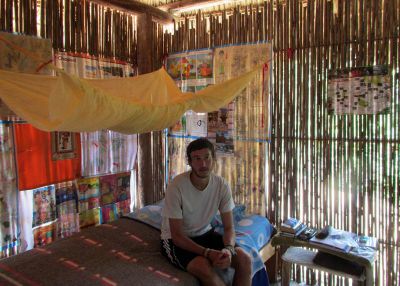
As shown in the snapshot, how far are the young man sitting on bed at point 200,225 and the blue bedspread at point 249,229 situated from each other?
24 cm

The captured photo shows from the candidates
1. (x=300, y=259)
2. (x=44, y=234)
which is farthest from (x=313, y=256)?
(x=44, y=234)

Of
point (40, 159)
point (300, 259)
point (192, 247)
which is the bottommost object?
point (300, 259)

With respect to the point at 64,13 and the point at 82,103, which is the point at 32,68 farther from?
the point at 82,103

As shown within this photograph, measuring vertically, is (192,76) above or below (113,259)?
above

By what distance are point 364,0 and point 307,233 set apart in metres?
1.73

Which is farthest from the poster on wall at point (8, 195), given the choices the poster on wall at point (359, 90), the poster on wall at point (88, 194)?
the poster on wall at point (359, 90)

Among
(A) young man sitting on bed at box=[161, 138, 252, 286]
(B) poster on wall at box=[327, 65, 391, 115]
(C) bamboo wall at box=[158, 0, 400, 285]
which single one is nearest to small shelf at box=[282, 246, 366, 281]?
(C) bamboo wall at box=[158, 0, 400, 285]

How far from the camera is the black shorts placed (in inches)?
79.3

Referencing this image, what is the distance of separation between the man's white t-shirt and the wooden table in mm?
550

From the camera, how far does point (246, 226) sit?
2.67 meters

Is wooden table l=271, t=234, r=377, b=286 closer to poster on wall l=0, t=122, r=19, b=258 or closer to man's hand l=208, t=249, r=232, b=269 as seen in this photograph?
man's hand l=208, t=249, r=232, b=269

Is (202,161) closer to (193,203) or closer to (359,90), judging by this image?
(193,203)

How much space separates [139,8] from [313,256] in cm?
265

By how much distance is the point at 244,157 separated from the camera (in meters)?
3.07
